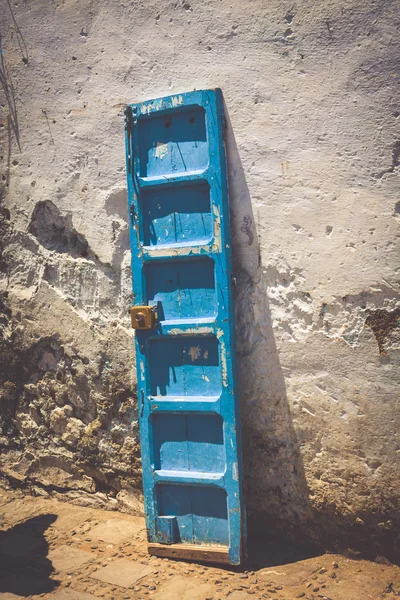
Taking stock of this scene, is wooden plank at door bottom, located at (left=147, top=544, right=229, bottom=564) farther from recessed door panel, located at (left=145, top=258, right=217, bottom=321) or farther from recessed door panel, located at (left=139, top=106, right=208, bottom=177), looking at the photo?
recessed door panel, located at (left=139, top=106, right=208, bottom=177)

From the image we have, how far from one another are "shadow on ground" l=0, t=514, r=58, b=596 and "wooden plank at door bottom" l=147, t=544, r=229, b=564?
53 centimetres

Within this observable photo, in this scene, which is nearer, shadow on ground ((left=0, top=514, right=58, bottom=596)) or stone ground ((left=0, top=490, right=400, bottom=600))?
stone ground ((left=0, top=490, right=400, bottom=600))

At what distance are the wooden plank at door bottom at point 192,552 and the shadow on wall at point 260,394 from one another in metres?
0.28

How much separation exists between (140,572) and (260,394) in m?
1.05

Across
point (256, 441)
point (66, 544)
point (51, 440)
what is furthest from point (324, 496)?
point (51, 440)

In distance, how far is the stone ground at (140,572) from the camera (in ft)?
9.01

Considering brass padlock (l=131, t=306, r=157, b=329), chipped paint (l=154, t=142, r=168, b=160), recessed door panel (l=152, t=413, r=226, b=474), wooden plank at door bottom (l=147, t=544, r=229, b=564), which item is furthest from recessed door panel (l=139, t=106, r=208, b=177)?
wooden plank at door bottom (l=147, t=544, r=229, b=564)

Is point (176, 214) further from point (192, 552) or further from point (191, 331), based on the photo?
point (192, 552)

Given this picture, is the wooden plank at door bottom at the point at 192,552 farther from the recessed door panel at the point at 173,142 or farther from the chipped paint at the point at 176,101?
the chipped paint at the point at 176,101

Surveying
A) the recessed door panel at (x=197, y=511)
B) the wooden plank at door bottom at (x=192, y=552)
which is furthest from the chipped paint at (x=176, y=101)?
the wooden plank at door bottom at (x=192, y=552)

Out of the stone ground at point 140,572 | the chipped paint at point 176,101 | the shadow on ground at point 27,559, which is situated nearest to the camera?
the stone ground at point 140,572

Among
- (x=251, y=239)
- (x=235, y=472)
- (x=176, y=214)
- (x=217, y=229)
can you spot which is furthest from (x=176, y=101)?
(x=235, y=472)

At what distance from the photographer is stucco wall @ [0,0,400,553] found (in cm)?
283

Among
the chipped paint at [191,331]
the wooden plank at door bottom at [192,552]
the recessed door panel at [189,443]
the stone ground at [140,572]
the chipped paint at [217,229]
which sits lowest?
the stone ground at [140,572]
